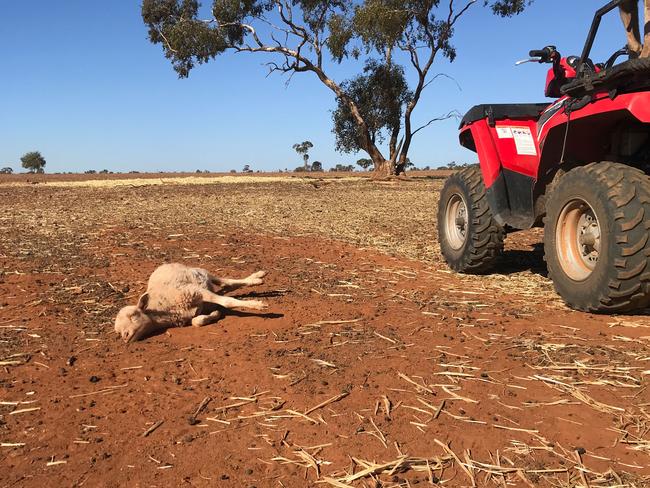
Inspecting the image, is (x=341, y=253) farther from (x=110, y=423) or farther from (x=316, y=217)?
(x=110, y=423)

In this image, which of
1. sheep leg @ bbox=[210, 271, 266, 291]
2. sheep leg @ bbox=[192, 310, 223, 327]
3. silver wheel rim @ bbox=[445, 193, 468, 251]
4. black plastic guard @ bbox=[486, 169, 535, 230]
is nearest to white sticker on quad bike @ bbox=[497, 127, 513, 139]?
black plastic guard @ bbox=[486, 169, 535, 230]

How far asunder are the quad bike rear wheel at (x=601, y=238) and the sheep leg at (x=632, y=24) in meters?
1.35

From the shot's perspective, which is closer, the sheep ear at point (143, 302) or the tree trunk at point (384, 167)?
the sheep ear at point (143, 302)

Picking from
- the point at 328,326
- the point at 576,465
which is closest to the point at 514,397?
the point at 576,465

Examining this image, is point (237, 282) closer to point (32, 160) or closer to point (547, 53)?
point (547, 53)

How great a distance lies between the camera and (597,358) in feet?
11.7

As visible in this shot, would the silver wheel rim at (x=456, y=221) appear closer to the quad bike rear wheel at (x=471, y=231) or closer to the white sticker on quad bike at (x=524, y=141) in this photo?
the quad bike rear wheel at (x=471, y=231)

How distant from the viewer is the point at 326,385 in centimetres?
326

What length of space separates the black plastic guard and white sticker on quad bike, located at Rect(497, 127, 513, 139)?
364mm

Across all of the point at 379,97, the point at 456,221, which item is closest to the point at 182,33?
the point at 379,97

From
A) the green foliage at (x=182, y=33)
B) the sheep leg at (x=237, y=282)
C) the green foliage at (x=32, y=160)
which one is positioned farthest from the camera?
the green foliage at (x=32, y=160)

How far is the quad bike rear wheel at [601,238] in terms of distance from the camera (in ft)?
13.2

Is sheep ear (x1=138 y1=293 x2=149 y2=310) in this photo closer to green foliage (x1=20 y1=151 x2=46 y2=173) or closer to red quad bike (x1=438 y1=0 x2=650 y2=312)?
red quad bike (x1=438 y1=0 x2=650 y2=312)

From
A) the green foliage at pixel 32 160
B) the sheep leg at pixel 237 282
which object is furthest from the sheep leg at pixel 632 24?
the green foliage at pixel 32 160
